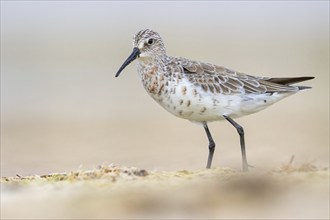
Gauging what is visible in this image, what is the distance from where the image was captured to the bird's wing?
34.3 feet

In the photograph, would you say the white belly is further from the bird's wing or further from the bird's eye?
the bird's eye

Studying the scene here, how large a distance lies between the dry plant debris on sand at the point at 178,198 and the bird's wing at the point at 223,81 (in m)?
2.04

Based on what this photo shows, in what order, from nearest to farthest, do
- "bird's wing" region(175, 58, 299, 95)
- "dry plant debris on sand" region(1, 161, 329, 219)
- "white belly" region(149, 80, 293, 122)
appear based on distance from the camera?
"dry plant debris on sand" region(1, 161, 329, 219), "white belly" region(149, 80, 293, 122), "bird's wing" region(175, 58, 299, 95)

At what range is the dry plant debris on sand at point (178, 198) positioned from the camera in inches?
285

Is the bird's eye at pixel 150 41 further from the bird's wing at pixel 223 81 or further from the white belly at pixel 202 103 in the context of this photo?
the white belly at pixel 202 103

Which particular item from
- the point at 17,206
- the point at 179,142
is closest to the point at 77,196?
the point at 17,206

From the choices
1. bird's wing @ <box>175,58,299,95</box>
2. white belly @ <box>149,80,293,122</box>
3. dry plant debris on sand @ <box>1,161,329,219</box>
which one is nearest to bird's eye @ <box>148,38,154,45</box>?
bird's wing @ <box>175,58,299,95</box>

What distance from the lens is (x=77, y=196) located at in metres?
7.77

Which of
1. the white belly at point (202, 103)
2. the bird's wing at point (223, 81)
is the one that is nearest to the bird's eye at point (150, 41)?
the bird's wing at point (223, 81)

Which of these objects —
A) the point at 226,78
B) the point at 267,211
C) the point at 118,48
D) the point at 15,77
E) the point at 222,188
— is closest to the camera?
the point at 267,211

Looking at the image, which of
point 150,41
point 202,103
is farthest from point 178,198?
point 150,41

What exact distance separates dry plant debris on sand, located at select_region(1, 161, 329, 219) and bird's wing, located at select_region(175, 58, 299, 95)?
6.69 ft

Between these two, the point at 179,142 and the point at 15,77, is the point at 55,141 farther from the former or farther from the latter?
the point at 15,77

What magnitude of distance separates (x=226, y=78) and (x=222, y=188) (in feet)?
10.1
